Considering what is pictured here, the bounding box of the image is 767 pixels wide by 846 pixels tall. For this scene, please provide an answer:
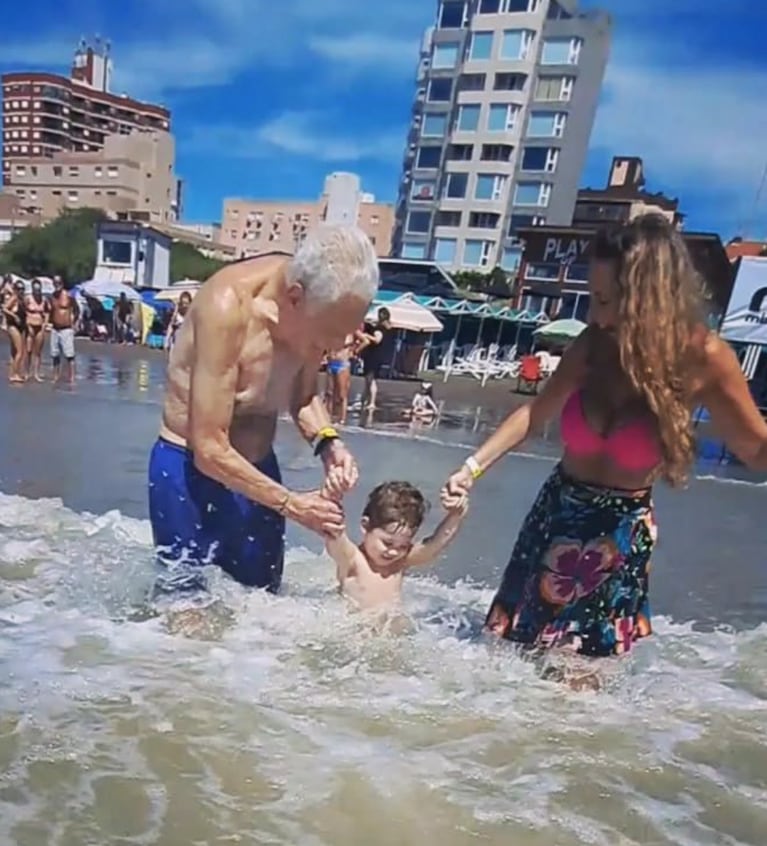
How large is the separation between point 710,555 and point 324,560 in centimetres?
317

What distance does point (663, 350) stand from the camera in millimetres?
2666

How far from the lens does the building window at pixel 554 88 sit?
68.1 metres

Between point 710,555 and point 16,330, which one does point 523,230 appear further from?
point 710,555

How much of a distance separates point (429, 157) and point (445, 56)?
8.75 metres

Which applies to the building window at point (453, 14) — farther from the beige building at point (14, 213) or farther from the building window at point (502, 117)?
the beige building at point (14, 213)

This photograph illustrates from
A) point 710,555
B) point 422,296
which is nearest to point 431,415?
point 710,555

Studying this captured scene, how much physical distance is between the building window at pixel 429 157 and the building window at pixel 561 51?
1112cm

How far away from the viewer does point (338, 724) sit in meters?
2.91

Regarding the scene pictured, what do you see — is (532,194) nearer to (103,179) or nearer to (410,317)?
(410,317)

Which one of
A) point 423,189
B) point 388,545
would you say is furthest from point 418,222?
point 388,545

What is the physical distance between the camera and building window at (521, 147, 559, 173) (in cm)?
6781

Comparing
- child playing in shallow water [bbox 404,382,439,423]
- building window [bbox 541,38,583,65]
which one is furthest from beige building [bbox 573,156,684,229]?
child playing in shallow water [bbox 404,382,439,423]

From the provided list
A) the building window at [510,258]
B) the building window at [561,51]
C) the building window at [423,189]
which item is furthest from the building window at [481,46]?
the building window at [510,258]

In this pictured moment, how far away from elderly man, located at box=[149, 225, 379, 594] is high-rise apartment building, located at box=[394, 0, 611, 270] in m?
64.6
